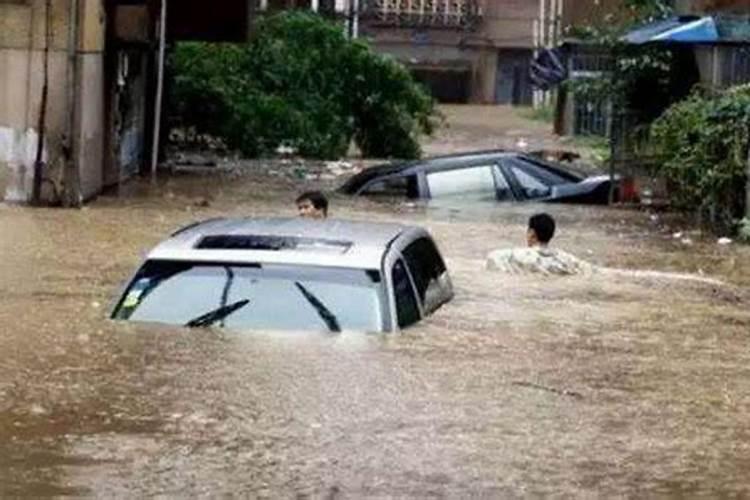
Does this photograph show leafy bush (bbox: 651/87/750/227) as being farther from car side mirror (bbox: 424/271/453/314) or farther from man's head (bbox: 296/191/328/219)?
car side mirror (bbox: 424/271/453/314)

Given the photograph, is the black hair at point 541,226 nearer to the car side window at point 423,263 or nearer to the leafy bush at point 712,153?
the car side window at point 423,263

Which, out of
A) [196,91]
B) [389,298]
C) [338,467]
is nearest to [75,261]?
[389,298]

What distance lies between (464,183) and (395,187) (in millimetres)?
783

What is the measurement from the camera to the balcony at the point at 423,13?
2378 inches

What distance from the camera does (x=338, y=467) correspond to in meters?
7.61

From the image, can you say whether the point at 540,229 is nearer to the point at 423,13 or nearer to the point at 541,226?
the point at 541,226

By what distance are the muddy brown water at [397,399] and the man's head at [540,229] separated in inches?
11.7

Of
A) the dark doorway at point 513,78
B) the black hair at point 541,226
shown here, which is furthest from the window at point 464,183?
the dark doorway at point 513,78

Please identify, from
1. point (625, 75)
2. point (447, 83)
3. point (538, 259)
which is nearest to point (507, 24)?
point (447, 83)

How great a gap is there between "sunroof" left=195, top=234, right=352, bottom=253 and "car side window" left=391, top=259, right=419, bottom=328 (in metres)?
0.29

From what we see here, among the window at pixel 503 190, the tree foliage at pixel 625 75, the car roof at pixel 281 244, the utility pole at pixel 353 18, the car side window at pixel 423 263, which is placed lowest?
the window at pixel 503 190

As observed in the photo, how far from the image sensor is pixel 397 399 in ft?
29.9

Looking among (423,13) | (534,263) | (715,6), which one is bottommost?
(534,263)

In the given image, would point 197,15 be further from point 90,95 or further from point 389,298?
point 389,298
